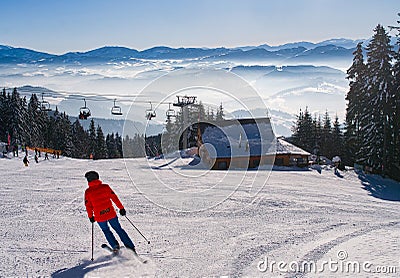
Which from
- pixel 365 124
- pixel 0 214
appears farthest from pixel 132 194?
pixel 365 124

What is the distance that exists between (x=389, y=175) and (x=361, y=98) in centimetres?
863

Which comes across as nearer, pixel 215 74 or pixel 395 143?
pixel 215 74

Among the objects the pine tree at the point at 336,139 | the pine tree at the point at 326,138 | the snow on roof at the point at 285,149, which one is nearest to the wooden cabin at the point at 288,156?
the snow on roof at the point at 285,149

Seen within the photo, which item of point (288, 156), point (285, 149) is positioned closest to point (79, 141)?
point (285, 149)

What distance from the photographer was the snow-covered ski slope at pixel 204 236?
7.30 m

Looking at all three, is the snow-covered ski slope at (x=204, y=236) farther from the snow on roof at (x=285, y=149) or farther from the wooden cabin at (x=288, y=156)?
the snow on roof at (x=285, y=149)

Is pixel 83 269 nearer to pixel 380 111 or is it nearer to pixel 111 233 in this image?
pixel 111 233

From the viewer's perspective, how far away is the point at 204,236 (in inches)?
386

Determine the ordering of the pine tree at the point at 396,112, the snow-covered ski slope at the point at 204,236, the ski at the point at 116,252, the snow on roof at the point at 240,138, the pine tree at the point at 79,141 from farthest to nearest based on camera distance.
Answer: the pine tree at the point at 79,141, the pine tree at the point at 396,112, the snow on roof at the point at 240,138, the ski at the point at 116,252, the snow-covered ski slope at the point at 204,236

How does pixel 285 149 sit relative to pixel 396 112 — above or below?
below

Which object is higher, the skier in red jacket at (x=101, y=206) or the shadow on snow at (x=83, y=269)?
the skier in red jacket at (x=101, y=206)

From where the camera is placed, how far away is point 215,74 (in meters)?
12.8

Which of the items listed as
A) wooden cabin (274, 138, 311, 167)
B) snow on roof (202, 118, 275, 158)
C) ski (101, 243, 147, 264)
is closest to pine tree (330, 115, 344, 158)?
wooden cabin (274, 138, 311, 167)

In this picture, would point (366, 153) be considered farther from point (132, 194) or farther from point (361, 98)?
point (132, 194)
